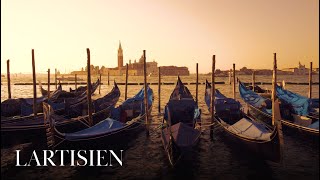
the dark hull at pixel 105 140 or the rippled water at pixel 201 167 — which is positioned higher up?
the dark hull at pixel 105 140

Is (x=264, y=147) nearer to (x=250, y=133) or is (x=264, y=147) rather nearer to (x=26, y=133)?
(x=250, y=133)

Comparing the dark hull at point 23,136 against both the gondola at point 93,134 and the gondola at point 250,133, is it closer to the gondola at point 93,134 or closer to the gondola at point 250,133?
the gondola at point 93,134

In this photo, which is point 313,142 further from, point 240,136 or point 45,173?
point 45,173

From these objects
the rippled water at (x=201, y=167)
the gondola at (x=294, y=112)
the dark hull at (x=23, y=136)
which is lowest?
the rippled water at (x=201, y=167)

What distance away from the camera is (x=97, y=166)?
12.3 m

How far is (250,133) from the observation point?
43.7ft

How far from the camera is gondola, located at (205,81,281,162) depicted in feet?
35.9

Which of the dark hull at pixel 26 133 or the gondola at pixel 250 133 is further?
the dark hull at pixel 26 133

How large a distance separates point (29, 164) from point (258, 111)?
17258 millimetres

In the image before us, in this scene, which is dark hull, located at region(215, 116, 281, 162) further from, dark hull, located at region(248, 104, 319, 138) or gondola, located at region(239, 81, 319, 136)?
gondola, located at region(239, 81, 319, 136)

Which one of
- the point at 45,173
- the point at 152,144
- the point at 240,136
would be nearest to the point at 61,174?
the point at 45,173

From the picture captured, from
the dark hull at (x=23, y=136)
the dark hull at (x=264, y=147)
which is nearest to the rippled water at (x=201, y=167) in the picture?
the dark hull at (x=264, y=147)

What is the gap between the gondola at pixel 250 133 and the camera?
1093 cm

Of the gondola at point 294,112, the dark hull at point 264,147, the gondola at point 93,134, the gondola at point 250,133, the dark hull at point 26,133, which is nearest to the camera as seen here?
the dark hull at point 264,147
